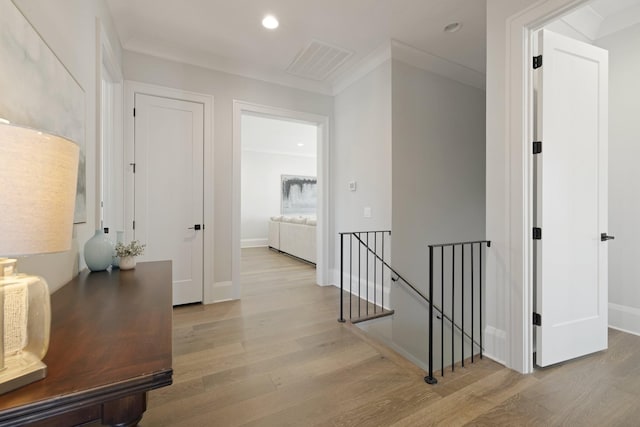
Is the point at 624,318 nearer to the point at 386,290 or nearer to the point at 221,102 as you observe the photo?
the point at 386,290

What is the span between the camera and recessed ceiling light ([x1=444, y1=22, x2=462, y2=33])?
273 cm

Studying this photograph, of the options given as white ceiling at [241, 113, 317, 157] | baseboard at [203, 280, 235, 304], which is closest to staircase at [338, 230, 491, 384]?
baseboard at [203, 280, 235, 304]

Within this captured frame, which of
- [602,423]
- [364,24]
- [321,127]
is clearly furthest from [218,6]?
[602,423]

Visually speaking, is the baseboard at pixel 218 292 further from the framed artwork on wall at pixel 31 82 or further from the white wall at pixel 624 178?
the white wall at pixel 624 178

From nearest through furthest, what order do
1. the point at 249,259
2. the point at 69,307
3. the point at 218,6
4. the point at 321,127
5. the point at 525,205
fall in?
the point at 69,307, the point at 525,205, the point at 218,6, the point at 321,127, the point at 249,259

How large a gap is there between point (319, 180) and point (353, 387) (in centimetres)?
278

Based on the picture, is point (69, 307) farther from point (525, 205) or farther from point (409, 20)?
point (409, 20)

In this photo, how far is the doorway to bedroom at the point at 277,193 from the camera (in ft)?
18.7

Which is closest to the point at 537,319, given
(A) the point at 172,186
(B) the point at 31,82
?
(B) the point at 31,82

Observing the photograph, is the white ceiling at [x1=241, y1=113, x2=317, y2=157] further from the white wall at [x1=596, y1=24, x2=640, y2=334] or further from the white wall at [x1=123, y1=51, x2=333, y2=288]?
the white wall at [x1=596, y1=24, x2=640, y2=334]

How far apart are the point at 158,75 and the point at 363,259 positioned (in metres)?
3.10

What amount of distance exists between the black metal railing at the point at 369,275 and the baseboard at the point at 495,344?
3.54 feet

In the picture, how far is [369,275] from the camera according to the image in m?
3.44

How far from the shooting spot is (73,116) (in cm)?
148
